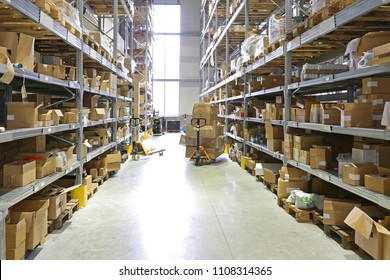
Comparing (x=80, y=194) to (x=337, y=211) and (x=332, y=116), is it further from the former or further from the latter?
(x=332, y=116)

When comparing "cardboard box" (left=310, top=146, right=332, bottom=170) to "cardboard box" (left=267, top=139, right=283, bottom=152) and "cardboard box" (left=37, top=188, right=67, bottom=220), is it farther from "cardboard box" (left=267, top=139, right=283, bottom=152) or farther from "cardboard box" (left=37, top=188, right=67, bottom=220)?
"cardboard box" (left=37, top=188, right=67, bottom=220)

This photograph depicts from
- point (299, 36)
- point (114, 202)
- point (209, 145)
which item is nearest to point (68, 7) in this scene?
point (114, 202)

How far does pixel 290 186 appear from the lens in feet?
14.8

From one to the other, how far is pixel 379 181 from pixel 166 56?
20216 millimetres

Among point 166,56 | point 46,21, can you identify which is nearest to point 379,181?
point 46,21

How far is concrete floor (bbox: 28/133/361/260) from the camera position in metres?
2.98

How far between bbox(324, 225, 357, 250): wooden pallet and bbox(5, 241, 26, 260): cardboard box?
289cm

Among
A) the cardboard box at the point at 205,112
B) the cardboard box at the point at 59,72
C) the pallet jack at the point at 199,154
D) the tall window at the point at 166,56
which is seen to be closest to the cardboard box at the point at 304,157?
the cardboard box at the point at 59,72

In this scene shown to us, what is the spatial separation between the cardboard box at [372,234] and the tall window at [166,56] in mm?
19543

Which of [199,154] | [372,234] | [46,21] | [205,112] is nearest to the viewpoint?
[372,234]

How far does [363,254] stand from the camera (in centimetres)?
295

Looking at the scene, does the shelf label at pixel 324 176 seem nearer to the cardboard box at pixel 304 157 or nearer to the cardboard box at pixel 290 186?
the cardboard box at pixel 304 157

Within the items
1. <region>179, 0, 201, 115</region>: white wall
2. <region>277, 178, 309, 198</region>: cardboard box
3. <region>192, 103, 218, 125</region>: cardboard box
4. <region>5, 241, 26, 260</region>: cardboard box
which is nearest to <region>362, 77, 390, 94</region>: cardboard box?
<region>277, 178, 309, 198</region>: cardboard box

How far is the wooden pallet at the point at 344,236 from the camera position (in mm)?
3072
